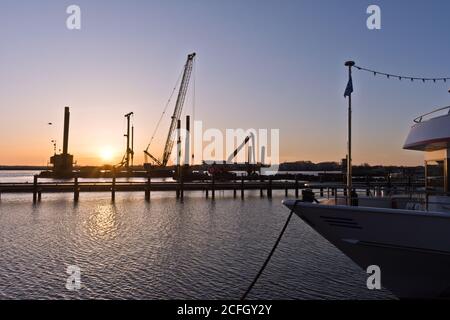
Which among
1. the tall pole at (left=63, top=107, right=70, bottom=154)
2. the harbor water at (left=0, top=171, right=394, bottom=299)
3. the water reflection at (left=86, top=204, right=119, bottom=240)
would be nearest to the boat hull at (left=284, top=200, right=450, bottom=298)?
the harbor water at (left=0, top=171, right=394, bottom=299)

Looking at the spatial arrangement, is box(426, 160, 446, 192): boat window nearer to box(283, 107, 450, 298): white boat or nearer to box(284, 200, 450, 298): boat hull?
box(283, 107, 450, 298): white boat

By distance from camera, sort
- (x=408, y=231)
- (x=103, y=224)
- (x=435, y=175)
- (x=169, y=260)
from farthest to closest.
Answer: (x=103, y=224)
(x=169, y=260)
(x=435, y=175)
(x=408, y=231)

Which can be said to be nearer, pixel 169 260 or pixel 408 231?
pixel 408 231

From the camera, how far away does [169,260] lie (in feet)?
51.0

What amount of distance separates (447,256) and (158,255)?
11.0 meters

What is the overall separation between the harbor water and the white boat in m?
1.32

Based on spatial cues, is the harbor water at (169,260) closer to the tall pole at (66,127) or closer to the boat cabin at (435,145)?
the boat cabin at (435,145)

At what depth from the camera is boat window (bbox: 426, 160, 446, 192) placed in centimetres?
1138

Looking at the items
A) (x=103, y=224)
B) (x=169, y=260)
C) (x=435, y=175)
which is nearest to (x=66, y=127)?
(x=103, y=224)

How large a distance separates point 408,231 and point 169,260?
30.7 ft

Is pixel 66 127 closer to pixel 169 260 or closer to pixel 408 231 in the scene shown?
pixel 169 260

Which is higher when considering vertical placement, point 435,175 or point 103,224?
point 435,175

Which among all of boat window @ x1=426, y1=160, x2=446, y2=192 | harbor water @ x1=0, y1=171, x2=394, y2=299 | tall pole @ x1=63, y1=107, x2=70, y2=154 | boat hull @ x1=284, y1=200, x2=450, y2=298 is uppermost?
tall pole @ x1=63, y1=107, x2=70, y2=154
